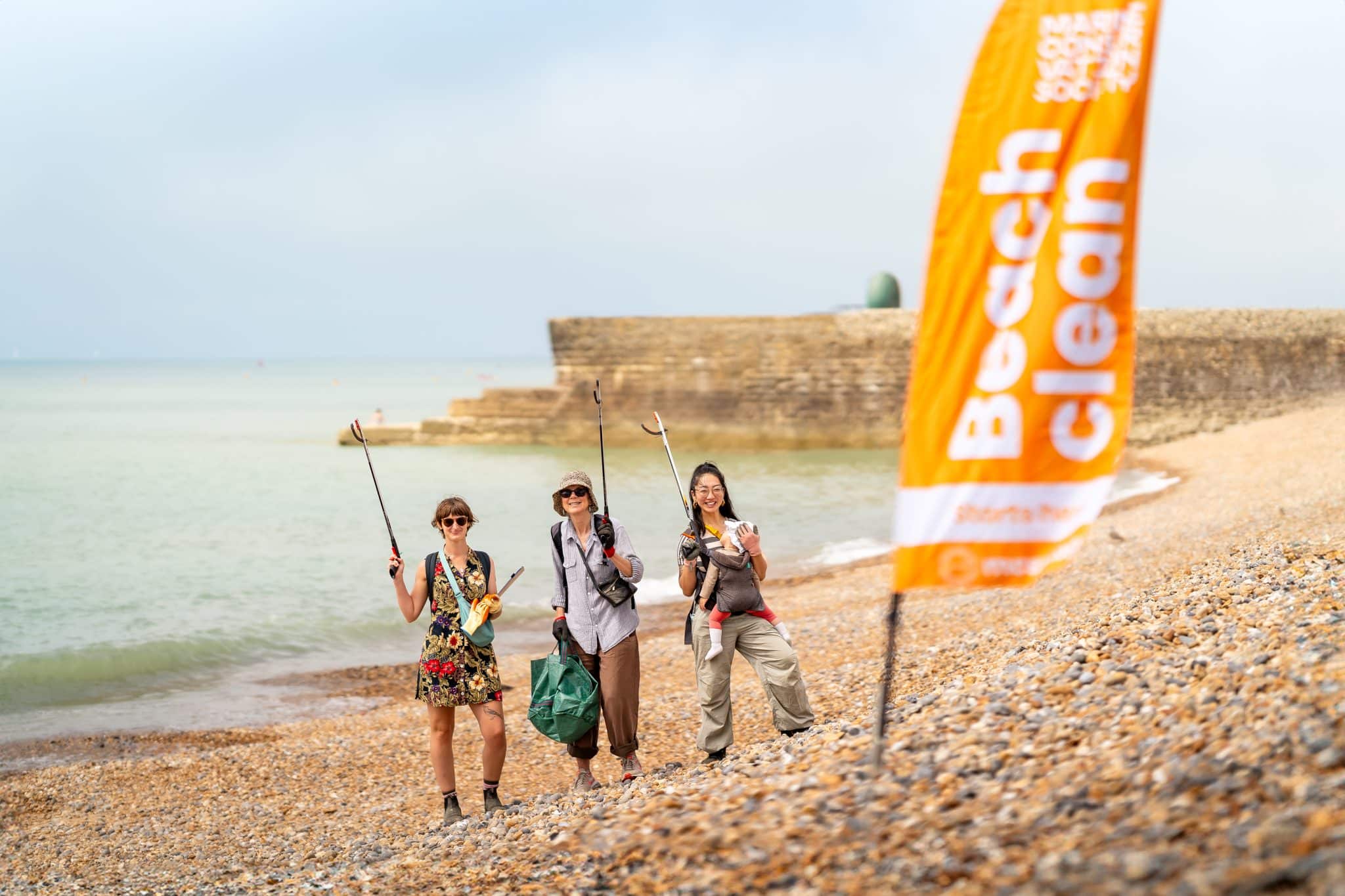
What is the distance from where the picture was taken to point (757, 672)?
210 inches

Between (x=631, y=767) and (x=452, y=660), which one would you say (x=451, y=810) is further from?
(x=631, y=767)

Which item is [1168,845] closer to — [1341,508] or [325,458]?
[1341,508]

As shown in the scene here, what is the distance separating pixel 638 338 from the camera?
121 feet

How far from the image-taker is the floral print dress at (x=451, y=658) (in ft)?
17.0

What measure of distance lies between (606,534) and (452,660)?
0.95 metres

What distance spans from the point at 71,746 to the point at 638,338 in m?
28.9

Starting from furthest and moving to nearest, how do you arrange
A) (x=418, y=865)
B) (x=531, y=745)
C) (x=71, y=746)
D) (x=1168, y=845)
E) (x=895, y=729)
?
(x=71, y=746), (x=531, y=745), (x=418, y=865), (x=895, y=729), (x=1168, y=845)

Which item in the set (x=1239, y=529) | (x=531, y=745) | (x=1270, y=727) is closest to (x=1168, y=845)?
(x=1270, y=727)

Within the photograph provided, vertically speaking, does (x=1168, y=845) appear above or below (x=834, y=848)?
above

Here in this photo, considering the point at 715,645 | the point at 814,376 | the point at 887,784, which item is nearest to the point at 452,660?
the point at 715,645

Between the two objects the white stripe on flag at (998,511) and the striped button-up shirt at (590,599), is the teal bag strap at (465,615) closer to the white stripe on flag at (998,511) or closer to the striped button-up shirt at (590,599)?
the striped button-up shirt at (590,599)

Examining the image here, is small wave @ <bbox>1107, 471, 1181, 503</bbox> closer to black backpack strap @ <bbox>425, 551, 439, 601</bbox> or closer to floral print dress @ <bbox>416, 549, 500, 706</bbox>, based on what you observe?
floral print dress @ <bbox>416, 549, 500, 706</bbox>

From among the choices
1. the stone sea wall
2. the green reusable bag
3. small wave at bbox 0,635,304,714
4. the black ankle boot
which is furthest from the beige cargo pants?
the stone sea wall

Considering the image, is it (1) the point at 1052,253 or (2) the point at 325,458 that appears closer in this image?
(1) the point at 1052,253
